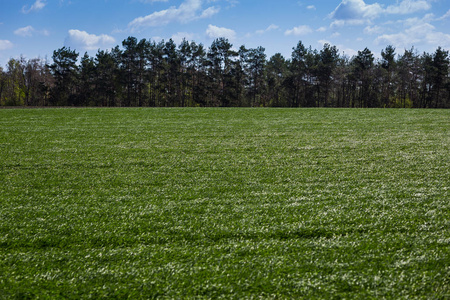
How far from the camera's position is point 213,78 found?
1447 inches

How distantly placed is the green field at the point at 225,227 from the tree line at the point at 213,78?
32.4 m

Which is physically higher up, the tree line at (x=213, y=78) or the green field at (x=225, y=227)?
the tree line at (x=213, y=78)

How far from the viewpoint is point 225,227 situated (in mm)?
2291

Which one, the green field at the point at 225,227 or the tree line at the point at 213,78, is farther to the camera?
the tree line at the point at 213,78

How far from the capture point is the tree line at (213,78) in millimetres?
34109

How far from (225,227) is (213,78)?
117 ft

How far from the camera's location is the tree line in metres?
34.1

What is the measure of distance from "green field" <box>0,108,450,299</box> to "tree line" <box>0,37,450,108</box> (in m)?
32.4

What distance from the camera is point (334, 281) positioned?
1633 millimetres

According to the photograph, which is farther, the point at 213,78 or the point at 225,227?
the point at 213,78

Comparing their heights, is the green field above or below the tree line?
below

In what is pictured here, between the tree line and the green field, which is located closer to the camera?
the green field

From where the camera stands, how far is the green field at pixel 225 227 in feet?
5.34

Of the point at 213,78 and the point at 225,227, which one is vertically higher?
the point at 213,78
